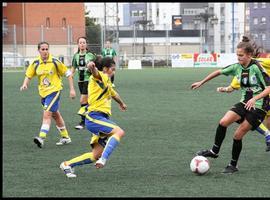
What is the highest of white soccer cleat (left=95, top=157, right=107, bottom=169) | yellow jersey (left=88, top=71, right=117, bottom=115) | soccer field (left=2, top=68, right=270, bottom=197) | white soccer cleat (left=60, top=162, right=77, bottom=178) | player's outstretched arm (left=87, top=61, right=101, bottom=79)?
player's outstretched arm (left=87, top=61, right=101, bottom=79)

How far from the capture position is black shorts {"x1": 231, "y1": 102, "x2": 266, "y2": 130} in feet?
24.0

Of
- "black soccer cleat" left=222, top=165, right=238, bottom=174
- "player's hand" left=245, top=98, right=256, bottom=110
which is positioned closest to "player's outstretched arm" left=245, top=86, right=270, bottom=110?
"player's hand" left=245, top=98, right=256, bottom=110

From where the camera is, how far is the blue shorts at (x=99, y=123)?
6992 millimetres

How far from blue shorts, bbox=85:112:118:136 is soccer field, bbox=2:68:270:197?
1.83ft

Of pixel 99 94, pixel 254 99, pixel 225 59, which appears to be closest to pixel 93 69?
pixel 99 94

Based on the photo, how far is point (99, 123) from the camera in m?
6.99

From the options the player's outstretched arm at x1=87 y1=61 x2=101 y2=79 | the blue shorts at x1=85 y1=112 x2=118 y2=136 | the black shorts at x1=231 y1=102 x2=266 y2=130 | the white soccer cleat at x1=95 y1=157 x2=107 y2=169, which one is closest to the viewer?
the white soccer cleat at x1=95 y1=157 x2=107 y2=169

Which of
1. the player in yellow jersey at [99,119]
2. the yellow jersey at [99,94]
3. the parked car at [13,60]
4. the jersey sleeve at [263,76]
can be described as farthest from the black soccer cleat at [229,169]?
the parked car at [13,60]

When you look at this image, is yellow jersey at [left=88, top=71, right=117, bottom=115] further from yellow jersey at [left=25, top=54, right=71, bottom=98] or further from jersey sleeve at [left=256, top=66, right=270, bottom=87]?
yellow jersey at [left=25, top=54, right=71, bottom=98]

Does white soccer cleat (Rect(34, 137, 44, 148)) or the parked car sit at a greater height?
the parked car

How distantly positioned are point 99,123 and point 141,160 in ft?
4.52

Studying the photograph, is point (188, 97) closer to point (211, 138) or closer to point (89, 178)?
point (211, 138)

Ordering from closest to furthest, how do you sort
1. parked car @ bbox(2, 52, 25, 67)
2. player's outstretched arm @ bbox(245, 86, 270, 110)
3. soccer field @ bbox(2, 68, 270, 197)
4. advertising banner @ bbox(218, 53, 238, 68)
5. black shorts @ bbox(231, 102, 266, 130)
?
1. soccer field @ bbox(2, 68, 270, 197)
2. player's outstretched arm @ bbox(245, 86, 270, 110)
3. black shorts @ bbox(231, 102, 266, 130)
4. parked car @ bbox(2, 52, 25, 67)
5. advertising banner @ bbox(218, 53, 238, 68)

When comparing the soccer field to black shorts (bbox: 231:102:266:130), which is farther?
black shorts (bbox: 231:102:266:130)
